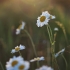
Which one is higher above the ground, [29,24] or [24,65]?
[29,24]

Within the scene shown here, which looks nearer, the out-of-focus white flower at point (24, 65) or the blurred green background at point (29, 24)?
the out-of-focus white flower at point (24, 65)

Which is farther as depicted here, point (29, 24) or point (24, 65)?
Answer: point (29, 24)

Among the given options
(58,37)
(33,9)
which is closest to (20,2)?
(33,9)

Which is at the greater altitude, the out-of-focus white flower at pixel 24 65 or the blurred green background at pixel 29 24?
the blurred green background at pixel 29 24

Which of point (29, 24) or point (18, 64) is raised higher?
point (29, 24)

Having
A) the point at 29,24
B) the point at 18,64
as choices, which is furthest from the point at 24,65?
the point at 29,24

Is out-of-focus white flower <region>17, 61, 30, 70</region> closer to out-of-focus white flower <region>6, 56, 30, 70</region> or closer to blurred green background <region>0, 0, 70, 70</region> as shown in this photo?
out-of-focus white flower <region>6, 56, 30, 70</region>

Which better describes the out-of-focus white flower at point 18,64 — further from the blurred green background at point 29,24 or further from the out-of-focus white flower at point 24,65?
the blurred green background at point 29,24

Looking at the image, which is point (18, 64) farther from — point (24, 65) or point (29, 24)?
point (29, 24)

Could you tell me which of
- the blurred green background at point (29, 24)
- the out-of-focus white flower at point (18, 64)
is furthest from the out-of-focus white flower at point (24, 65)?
the blurred green background at point (29, 24)
